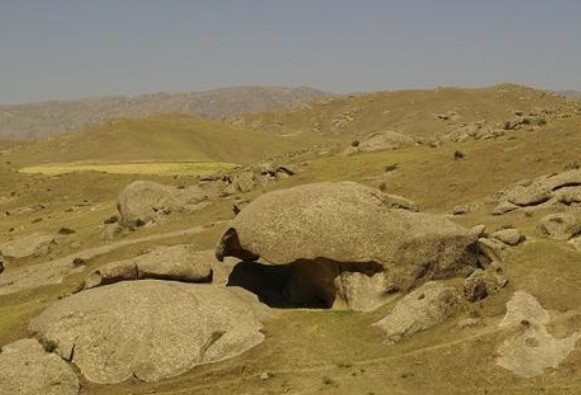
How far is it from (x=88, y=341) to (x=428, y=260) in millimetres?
19708

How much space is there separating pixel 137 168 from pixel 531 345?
421 feet

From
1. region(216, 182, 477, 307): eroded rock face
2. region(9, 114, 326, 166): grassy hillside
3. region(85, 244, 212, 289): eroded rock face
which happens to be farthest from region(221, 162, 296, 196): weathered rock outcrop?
region(9, 114, 326, 166): grassy hillside

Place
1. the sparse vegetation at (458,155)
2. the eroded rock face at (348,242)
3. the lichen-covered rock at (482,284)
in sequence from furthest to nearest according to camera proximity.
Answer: the sparse vegetation at (458,155) → the eroded rock face at (348,242) → the lichen-covered rock at (482,284)

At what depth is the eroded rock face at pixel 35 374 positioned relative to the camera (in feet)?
110

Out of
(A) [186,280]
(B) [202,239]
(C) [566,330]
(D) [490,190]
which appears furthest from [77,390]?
(D) [490,190]

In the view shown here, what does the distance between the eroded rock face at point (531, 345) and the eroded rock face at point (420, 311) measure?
319cm

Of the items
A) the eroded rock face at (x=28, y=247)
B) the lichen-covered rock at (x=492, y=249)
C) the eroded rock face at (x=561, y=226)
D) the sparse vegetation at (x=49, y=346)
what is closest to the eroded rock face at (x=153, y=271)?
the sparse vegetation at (x=49, y=346)

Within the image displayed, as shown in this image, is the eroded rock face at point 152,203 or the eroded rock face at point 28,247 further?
the eroded rock face at point 152,203

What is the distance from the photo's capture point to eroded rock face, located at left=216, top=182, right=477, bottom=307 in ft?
134

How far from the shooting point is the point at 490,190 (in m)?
65.4

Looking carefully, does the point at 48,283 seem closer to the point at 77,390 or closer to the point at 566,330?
the point at 77,390

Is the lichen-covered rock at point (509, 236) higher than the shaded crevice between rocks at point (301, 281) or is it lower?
higher

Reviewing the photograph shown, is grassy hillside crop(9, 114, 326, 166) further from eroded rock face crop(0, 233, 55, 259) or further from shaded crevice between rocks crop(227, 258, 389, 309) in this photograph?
shaded crevice between rocks crop(227, 258, 389, 309)

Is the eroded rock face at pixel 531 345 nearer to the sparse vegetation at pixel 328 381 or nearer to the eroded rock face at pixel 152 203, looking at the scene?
the sparse vegetation at pixel 328 381
